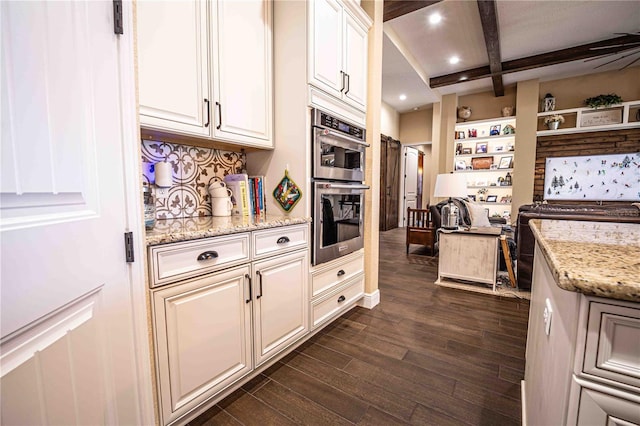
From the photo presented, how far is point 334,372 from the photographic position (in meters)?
1.66

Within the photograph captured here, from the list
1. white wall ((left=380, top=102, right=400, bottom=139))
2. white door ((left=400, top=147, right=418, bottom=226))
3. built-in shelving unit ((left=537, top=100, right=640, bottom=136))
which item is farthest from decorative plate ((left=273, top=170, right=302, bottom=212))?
white door ((left=400, top=147, right=418, bottom=226))

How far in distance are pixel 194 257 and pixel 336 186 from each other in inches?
43.1

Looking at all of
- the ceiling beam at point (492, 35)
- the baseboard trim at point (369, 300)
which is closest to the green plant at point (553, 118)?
the ceiling beam at point (492, 35)

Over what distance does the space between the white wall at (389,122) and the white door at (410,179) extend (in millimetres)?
642

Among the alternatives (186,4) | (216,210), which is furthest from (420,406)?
(186,4)

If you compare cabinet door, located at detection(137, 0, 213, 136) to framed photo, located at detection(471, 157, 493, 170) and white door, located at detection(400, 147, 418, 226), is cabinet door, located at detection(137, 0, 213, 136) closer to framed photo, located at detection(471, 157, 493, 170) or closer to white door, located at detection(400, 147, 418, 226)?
framed photo, located at detection(471, 157, 493, 170)

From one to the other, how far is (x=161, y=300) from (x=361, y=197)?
166cm

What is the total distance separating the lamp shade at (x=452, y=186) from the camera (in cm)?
317

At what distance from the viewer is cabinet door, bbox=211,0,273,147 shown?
1583 mm

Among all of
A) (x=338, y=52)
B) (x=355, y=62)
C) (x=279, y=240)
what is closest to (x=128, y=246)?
(x=279, y=240)

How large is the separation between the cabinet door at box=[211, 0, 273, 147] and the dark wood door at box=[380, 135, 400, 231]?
479 cm

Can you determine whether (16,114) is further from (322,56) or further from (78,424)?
(322,56)

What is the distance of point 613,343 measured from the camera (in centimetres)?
51

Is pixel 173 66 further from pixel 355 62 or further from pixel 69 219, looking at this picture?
pixel 355 62
